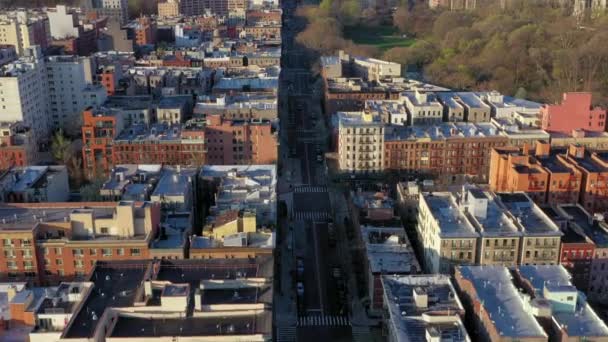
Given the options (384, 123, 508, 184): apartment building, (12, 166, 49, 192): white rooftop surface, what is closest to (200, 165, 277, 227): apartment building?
(12, 166, 49, 192): white rooftop surface

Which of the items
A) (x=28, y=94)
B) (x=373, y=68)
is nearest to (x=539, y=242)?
(x=28, y=94)

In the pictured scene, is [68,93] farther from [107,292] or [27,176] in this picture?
[107,292]

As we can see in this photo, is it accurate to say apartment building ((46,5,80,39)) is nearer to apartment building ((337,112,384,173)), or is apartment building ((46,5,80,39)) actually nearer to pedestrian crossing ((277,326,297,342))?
apartment building ((337,112,384,173))

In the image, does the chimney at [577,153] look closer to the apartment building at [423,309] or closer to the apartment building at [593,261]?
the apartment building at [593,261]

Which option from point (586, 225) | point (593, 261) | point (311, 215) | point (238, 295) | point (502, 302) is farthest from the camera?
point (311, 215)

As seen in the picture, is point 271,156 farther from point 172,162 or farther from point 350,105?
point 350,105
